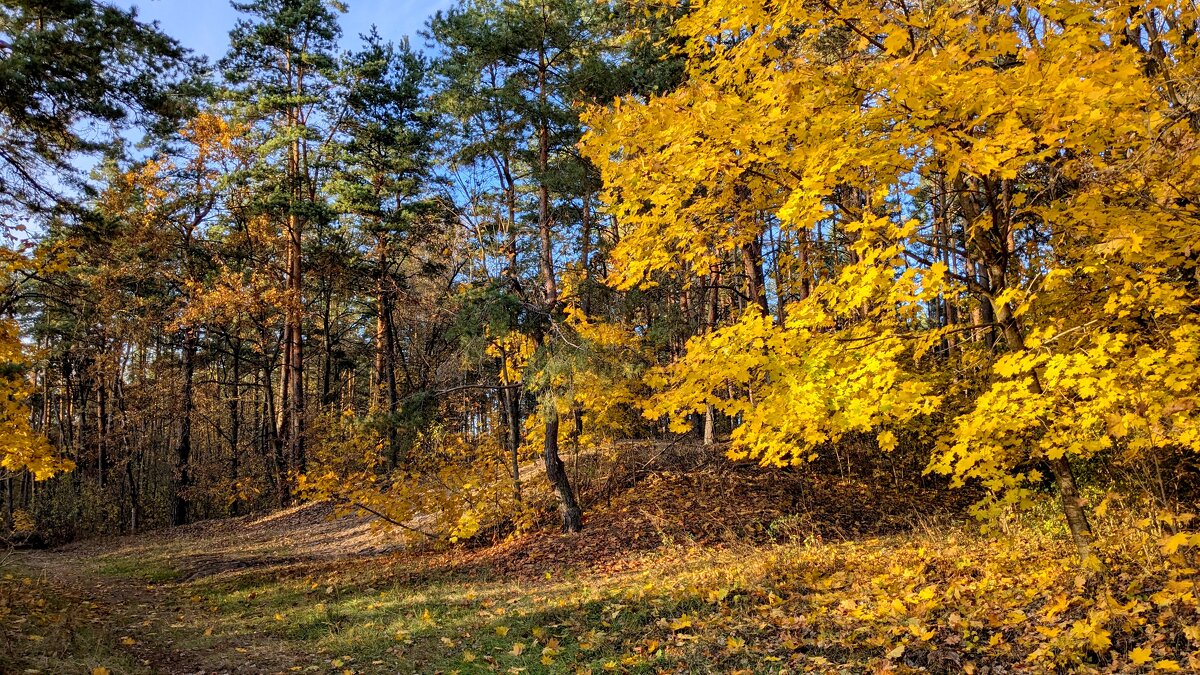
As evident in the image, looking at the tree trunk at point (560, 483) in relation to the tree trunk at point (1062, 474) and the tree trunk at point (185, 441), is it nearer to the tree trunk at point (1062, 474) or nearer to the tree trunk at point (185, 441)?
A: the tree trunk at point (1062, 474)

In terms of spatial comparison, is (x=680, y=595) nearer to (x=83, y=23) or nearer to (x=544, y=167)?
(x=544, y=167)

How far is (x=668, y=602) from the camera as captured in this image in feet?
20.6

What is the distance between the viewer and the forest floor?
4.41 metres

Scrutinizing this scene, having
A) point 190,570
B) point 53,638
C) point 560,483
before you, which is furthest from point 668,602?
point 190,570

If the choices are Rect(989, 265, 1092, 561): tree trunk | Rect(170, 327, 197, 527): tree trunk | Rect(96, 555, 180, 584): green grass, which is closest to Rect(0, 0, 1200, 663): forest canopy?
Rect(989, 265, 1092, 561): tree trunk

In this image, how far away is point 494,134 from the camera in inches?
447

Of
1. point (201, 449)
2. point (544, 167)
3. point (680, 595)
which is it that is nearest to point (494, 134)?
point (544, 167)

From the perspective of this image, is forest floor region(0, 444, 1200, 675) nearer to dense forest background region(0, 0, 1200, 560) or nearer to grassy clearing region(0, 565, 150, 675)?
grassy clearing region(0, 565, 150, 675)

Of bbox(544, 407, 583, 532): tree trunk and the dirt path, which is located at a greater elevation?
bbox(544, 407, 583, 532): tree trunk

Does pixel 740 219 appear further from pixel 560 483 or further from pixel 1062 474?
pixel 560 483

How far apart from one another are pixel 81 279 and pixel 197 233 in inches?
154

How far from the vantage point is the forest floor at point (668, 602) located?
14.5 feet

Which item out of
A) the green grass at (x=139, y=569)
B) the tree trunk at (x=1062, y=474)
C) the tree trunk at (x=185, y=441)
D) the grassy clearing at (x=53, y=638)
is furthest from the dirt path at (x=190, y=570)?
the tree trunk at (x=1062, y=474)

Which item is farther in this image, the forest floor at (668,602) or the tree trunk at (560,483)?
the tree trunk at (560,483)
